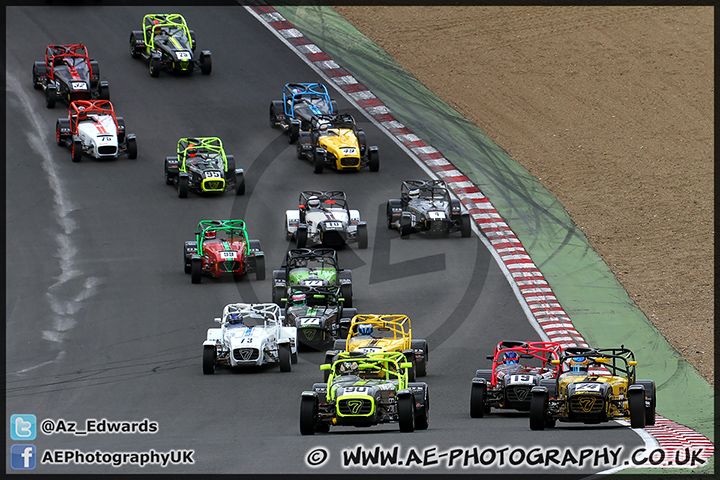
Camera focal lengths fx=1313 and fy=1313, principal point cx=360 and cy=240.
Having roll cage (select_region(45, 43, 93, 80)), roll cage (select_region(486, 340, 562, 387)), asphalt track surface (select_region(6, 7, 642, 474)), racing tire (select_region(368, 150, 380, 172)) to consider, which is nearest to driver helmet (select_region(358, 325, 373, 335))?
asphalt track surface (select_region(6, 7, 642, 474))

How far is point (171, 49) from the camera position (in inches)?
2169

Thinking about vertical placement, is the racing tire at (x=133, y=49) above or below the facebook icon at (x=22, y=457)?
above

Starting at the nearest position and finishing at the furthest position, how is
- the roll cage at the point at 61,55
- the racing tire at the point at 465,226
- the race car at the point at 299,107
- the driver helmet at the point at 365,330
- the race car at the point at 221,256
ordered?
1. the driver helmet at the point at 365,330
2. the race car at the point at 221,256
3. the racing tire at the point at 465,226
4. the race car at the point at 299,107
5. the roll cage at the point at 61,55

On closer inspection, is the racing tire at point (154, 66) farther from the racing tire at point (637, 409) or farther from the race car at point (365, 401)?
the racing tire at point (637, 409)

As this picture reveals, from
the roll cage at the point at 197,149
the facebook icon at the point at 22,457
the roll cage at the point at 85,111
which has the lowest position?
the facebook icon at the point at 22,457

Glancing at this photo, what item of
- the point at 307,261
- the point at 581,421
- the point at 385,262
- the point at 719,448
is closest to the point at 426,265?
the point at 385,262

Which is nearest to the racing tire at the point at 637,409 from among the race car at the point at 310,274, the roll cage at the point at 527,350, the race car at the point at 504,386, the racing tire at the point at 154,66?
the race car at the point at 504,386

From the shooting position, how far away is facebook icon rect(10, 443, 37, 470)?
24208 millimetres

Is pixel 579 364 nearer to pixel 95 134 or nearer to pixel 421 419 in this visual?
pixel 421 419

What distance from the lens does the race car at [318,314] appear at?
113ft

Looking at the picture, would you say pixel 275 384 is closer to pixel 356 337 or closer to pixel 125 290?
pixel 356 337

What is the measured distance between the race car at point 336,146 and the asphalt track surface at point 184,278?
52 cm

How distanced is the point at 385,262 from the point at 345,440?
16465mm

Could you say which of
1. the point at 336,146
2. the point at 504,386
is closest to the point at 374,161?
the point at 336,146
